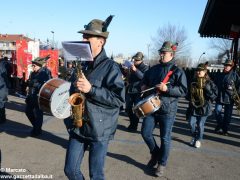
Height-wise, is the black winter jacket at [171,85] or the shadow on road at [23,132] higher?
the black winter jacket at [171,85]

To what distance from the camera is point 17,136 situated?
7.20 meters

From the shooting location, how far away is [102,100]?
3.32 meters

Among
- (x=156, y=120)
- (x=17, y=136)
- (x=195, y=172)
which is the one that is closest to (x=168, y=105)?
(x=156, y=120)

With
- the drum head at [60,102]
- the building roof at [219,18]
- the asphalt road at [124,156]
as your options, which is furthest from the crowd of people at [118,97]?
the building roof at [219,18]

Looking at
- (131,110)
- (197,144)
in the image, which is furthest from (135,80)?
(197,144)

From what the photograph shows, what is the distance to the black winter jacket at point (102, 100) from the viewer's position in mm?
3355

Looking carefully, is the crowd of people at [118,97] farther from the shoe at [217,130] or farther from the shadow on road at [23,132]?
the shadow on road at [23,132]

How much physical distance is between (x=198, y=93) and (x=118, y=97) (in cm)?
396

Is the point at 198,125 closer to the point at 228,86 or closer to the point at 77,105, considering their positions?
the point at 228,86

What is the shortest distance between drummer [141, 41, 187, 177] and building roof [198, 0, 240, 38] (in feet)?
14.3

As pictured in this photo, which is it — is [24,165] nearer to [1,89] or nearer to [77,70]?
[77,70]

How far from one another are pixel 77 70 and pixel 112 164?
270 cm

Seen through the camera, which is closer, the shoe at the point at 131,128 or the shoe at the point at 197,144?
the shoe at the point at 197,144

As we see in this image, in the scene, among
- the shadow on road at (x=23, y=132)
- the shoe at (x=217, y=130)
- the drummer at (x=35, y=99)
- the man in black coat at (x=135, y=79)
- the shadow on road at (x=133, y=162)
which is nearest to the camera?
the shadow on road at (x=133, y=162)
